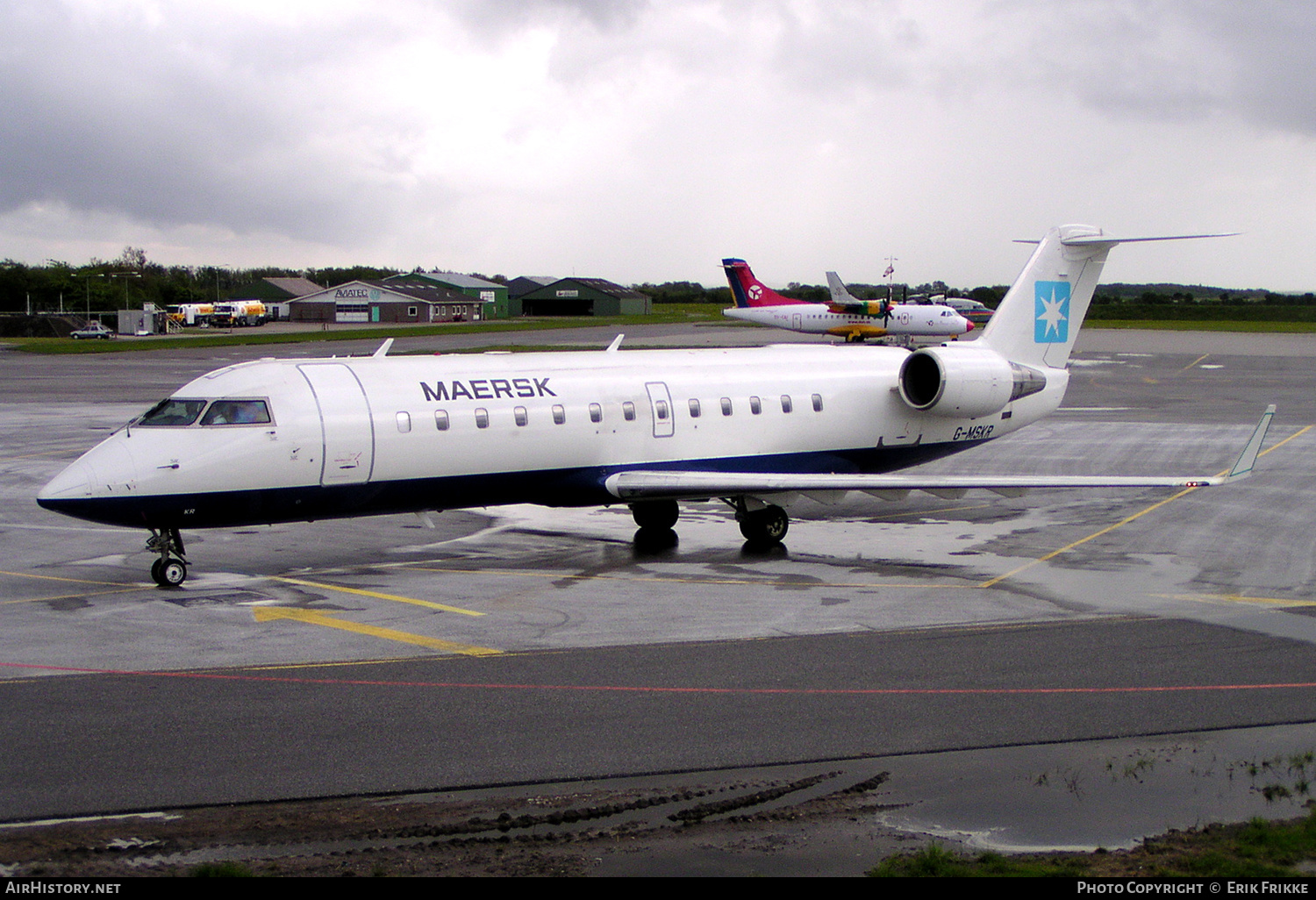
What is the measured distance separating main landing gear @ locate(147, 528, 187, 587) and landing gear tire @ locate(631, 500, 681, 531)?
8008 millimetres

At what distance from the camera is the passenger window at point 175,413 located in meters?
18.0

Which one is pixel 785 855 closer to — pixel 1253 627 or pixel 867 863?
pixel 867 863

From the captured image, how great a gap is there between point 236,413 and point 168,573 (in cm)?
257

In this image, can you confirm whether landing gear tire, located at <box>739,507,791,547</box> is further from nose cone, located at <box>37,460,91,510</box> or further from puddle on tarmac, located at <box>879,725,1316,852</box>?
nose cone, located at <box>37,460,91,510</box>

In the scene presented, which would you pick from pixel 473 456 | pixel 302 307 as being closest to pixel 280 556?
pixel 473 456

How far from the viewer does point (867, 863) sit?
8812 millimetres

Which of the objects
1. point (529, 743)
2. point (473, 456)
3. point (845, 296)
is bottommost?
point (529, 743)

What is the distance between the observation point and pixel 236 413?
1817cm

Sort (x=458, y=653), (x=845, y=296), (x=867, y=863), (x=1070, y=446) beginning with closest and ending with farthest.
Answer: (x=867, y=863) < (x=458, y=653) < (x=1070, y=446) < (x=845, y=296)

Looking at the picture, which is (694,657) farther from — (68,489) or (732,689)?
(68,489)

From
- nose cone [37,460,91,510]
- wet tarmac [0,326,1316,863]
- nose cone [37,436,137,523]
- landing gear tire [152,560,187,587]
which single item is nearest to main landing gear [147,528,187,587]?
landing gear tire [152,560,187,587]

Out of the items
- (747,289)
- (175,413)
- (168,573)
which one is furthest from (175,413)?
(747,289)

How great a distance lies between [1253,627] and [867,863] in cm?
953

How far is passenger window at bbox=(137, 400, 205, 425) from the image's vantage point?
59.2 ft
